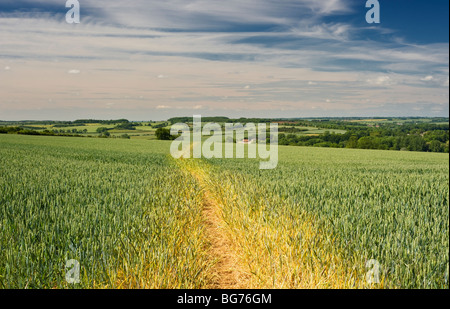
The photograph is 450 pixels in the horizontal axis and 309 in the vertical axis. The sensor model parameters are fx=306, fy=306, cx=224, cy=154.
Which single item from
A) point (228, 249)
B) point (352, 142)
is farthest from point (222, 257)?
point (352, 142)

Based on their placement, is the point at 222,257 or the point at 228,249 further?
the point at 228,249

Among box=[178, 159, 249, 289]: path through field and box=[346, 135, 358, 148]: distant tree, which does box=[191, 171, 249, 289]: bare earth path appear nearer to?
box=[178, 159, 249, 289]: path through field

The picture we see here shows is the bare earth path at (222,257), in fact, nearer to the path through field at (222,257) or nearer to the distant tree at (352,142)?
the path through field at (222,257)

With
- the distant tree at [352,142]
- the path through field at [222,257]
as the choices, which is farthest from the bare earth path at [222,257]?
the distant tree at [352,142]

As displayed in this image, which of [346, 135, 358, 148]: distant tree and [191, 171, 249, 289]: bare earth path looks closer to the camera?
[191, 171, 249, 289]: bare earth path

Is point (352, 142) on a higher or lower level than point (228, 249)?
higher

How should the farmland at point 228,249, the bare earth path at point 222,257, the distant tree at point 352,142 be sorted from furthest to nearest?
the distant tree at point 352,142
the bare earth path at point 222,257
the farmland at point 228,249

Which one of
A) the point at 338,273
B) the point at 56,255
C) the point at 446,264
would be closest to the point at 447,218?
the point at 446,264

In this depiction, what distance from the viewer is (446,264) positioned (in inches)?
160

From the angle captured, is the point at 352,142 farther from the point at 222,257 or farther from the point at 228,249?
the point at 222,257

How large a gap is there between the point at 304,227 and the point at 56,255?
4.24 metres

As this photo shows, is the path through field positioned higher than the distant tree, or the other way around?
the distant tree

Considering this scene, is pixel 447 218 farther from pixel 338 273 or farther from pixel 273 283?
pixel 273 283

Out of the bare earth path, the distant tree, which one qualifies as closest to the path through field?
the bare earth path
